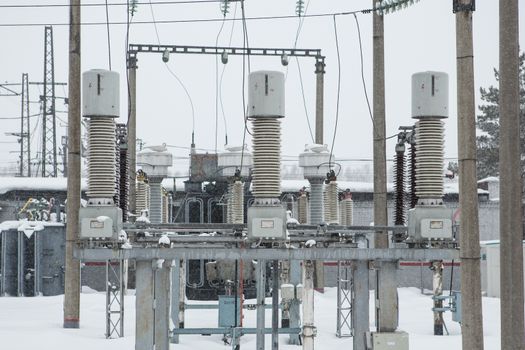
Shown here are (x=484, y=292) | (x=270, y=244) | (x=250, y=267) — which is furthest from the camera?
(x=484, y=292)

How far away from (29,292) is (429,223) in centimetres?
2288

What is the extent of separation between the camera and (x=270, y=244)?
39.7 feet

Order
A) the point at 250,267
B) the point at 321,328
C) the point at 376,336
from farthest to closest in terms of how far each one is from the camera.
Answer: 1. the point at 250,267
2. the point at 321,328
3. the point at 376,336

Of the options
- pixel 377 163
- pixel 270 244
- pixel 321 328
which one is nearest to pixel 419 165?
pixel 270 244

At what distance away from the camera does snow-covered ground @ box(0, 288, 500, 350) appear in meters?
19.6

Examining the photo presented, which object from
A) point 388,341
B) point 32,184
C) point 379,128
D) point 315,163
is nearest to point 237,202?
point 315,163

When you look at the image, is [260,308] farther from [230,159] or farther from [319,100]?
[319,100]

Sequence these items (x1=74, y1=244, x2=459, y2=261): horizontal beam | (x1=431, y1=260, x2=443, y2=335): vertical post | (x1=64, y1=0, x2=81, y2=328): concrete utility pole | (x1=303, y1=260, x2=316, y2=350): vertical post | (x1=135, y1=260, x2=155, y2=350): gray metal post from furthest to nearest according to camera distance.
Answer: (x1=431, y1=260, x2=443, y2=335): vertical post < (x1=64, y1=0, x2=81, y2=328): concrete utility pole < (x1=303, y1=260, x2=316, y2=350): vertical post < (x1=135, y1=260, x2=155, y2=350): gray metal post < (x1=74, y1=244, x2=459, y2=261): horizontal beam

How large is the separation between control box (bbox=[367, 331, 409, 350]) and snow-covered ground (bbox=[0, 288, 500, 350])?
22.7 feet

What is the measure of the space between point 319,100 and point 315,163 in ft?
51.8

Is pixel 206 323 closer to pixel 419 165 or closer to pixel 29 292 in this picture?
pixel 29 292

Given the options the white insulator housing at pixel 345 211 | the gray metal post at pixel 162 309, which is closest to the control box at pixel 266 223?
the gray metal post at pixel 162 309

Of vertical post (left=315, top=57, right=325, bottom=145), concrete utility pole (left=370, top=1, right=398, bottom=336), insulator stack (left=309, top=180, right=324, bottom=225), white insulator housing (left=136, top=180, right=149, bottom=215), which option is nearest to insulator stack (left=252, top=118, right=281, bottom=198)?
insulator stack (left=309, top=180, right=324, bottom=225)

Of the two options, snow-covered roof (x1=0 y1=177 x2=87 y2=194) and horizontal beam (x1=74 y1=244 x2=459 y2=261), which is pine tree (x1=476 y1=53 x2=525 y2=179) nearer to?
snow-covered roof (x1=0 y1=177 x2=87 y2=194)
